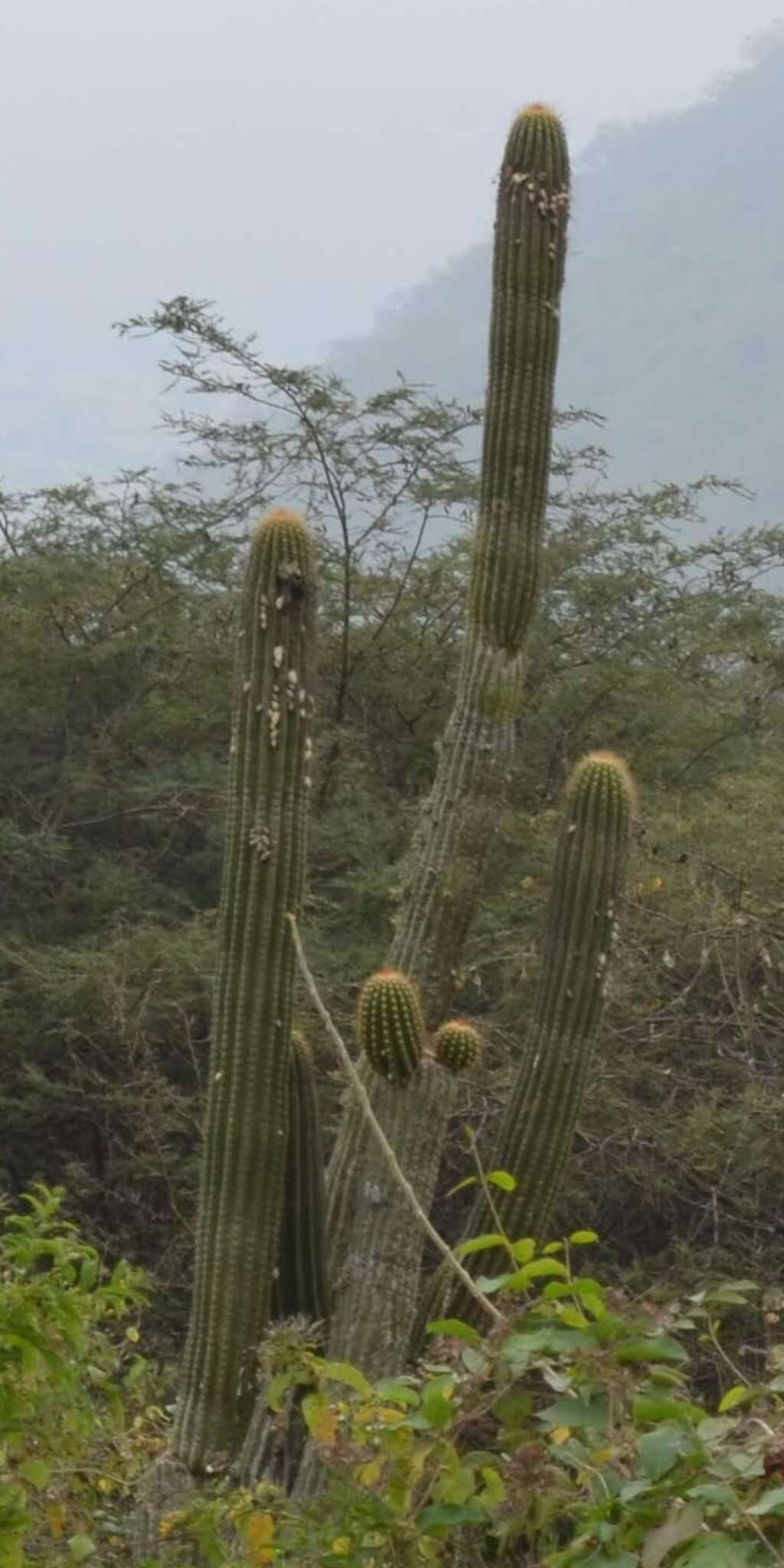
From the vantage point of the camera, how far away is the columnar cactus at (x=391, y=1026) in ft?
17.2

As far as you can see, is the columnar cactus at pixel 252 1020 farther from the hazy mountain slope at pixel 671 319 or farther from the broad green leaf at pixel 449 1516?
the hazy mountain slope at pixel 671 319

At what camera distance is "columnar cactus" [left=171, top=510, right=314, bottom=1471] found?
5129mm

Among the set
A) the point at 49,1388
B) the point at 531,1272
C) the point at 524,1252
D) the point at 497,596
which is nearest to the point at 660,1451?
the point at 531,1272

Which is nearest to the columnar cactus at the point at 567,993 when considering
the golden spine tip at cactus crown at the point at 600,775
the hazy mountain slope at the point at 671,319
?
the golden spine tip at cactus crown at the point at 600,775

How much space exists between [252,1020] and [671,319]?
74.8 metres

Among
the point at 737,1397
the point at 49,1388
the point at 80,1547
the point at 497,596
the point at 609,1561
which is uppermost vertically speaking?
the point at 497,596

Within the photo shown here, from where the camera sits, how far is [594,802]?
5516 millimetres

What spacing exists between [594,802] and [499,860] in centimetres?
486

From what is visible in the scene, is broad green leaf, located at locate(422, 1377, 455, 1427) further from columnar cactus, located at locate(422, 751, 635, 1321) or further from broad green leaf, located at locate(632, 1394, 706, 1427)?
columnar cactus, located at locate(422, 751, 635, 1321)

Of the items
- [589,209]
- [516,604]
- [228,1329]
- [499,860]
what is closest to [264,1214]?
[228,1329]

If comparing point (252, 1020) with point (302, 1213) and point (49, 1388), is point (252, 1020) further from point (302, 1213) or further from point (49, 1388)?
point (49, 1388)

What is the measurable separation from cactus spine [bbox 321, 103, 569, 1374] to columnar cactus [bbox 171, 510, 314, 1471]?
0.61m

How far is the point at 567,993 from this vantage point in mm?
5535

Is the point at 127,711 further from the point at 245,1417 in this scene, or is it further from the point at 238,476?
the point at 245,1417
